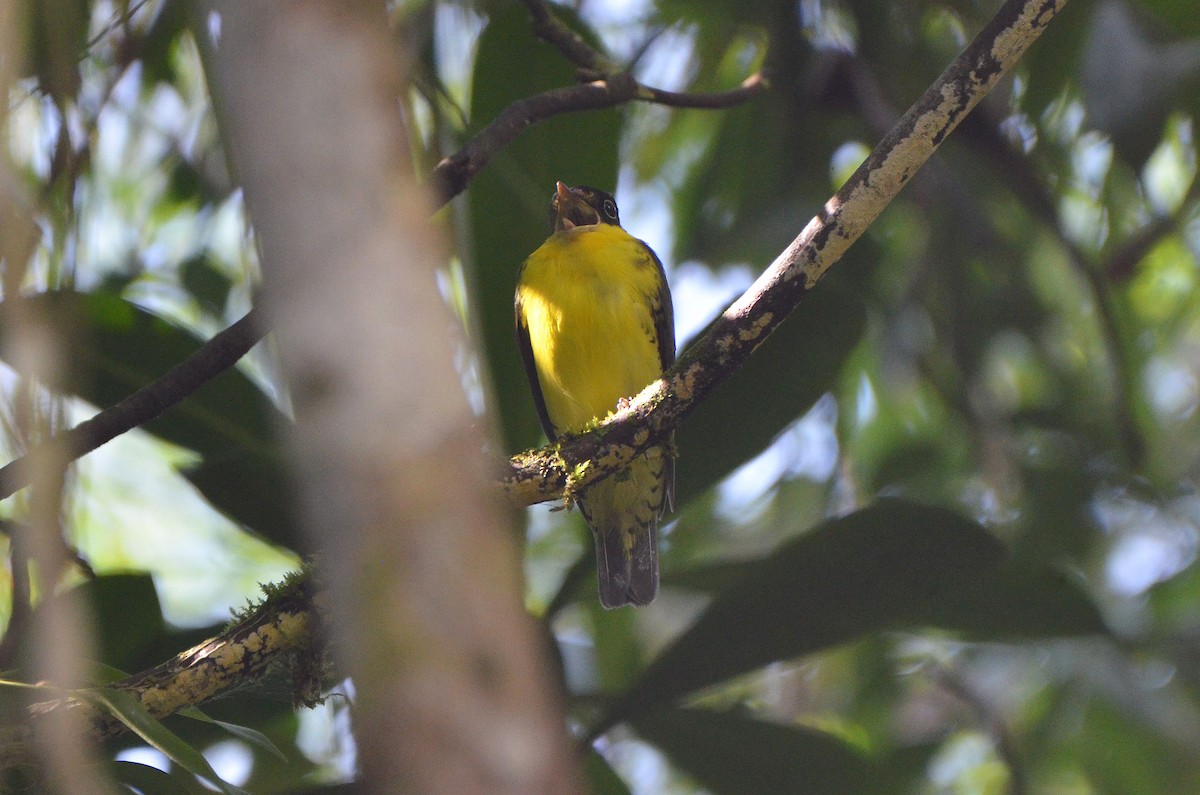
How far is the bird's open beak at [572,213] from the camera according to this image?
4195 mm

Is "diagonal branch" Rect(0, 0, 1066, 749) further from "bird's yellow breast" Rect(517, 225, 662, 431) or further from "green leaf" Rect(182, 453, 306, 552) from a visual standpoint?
"bird's yellow breast" Rect(517, 225, 662, 431)

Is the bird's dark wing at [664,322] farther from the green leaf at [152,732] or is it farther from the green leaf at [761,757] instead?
the green leaf at [152,732]

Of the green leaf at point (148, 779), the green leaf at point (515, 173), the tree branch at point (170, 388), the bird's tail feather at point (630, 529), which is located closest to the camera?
the green leaf at point (148, 779)

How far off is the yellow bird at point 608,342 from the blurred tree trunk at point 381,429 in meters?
2.91

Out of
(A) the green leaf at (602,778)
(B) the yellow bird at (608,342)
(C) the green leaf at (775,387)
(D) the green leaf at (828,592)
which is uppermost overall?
(B) the yellow bird at (608,342)

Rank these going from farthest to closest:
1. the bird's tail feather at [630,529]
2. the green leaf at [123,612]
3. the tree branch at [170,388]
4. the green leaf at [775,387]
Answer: the bird's tail feather at [630,529] → the green leaf at [775,387] → the green leaf at [123,612] → the tree branch at [170,388]

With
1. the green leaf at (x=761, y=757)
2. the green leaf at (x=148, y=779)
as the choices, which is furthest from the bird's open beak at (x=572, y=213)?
the green leaf at (x=148, y=779)

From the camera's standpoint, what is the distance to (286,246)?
1031 millimetres

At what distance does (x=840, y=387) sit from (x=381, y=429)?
405cm

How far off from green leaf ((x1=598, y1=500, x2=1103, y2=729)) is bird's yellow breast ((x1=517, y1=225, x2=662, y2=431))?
143 cm

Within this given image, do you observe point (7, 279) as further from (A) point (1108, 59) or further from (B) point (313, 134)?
(A) point (1108, 59)

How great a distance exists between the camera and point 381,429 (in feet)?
3.11

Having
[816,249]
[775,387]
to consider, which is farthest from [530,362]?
[816,249]

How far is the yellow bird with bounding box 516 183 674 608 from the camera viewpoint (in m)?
4.15
